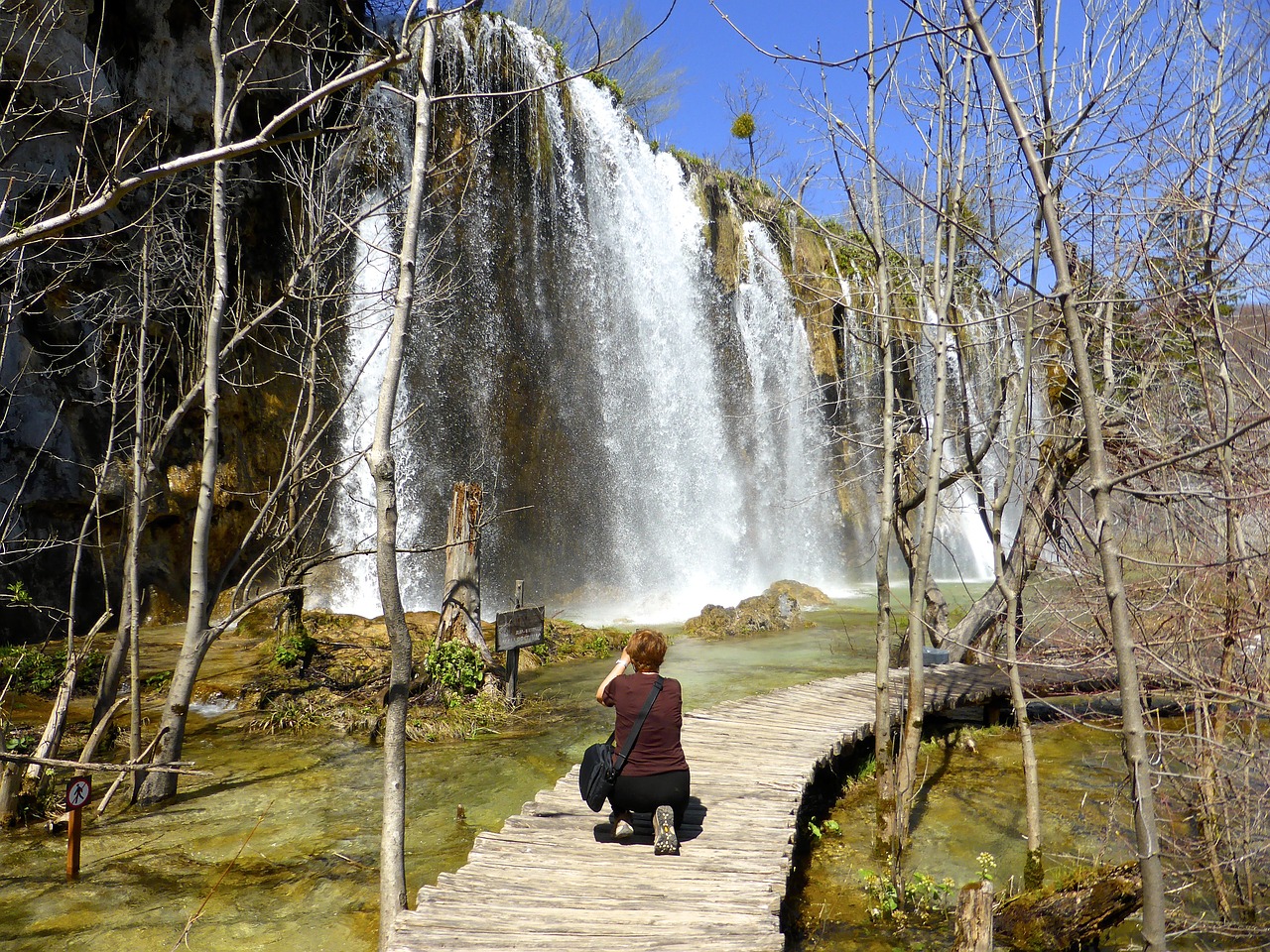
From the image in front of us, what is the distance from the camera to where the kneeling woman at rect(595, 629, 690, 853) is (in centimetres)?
501

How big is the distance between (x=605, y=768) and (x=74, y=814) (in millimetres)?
3160

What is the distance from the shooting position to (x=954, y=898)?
5699 mm

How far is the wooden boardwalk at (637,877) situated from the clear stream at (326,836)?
63cm

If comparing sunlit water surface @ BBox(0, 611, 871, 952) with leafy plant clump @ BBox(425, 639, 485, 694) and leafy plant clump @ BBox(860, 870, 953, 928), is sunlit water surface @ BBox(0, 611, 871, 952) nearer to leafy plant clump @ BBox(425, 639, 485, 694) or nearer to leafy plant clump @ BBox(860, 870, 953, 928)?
leafy plant clump @ BBox(425, 639, 485, 694)

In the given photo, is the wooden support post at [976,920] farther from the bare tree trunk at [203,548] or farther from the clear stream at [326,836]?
the bare tree trunk at [203,548]

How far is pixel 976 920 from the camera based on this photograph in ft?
13.2

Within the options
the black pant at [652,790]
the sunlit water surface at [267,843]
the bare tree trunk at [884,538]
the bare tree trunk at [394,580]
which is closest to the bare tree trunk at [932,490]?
the bare tree trunk at [884,538]

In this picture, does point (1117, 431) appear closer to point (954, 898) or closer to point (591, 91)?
point (954, 898)

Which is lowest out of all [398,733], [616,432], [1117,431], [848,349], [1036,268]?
[398,733]

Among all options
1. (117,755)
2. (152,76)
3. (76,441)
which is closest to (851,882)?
(117,755)

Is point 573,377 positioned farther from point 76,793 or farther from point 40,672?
point 76,793

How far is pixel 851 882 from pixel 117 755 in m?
6.05

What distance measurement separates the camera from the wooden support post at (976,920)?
4020 millimetres

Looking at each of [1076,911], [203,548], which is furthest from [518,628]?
[1076,911]
